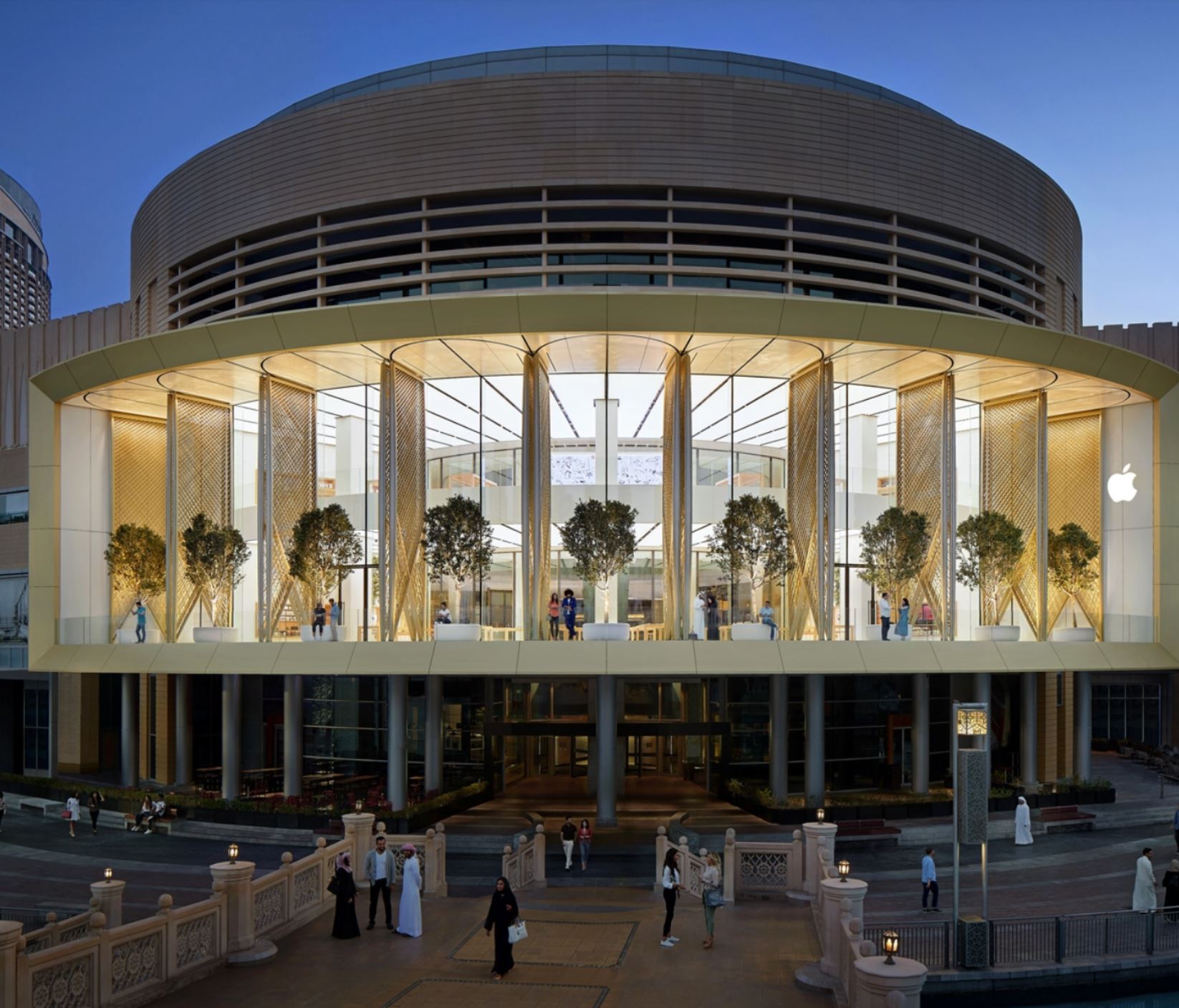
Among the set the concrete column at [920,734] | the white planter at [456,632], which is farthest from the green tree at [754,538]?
the white planter at [456,632]

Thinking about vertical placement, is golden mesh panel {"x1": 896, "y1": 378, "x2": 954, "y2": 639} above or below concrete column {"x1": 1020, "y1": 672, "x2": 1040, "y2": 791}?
above

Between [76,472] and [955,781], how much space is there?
94.6 ft

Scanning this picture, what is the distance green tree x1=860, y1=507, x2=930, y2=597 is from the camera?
3112cm

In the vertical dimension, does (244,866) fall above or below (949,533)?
below

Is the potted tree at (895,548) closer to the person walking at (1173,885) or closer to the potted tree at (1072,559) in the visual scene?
the potted tree at (1072,559)

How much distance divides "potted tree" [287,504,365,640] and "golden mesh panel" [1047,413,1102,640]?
21.5 metres

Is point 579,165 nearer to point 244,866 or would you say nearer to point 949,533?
point 949,533

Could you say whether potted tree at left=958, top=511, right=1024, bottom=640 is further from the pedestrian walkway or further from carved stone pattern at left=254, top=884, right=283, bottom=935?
carved stone pattern at left=254, top=884, right=283, bottom=935

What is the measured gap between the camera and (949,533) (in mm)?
32344

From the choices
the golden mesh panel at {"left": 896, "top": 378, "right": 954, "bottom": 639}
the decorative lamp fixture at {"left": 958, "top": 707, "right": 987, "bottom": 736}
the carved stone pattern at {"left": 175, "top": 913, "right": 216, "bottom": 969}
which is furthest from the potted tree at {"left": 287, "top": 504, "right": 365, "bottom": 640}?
the decorative lamp fixture at {"left": 958, "top": 707, "right": 987, "bottom": 736}

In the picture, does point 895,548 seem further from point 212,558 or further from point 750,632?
point 212,558

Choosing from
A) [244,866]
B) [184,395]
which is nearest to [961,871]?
[244,866]

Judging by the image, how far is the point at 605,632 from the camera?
91.9 ft

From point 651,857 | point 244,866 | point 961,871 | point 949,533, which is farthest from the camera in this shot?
point 949,533
